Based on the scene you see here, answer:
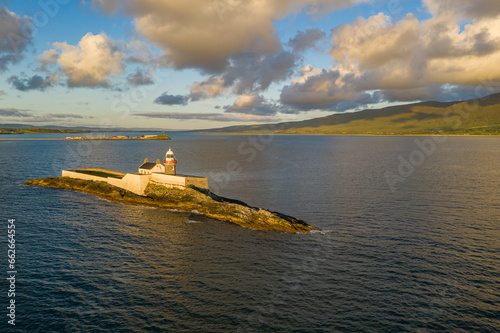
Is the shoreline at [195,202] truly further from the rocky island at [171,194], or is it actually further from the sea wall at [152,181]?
the sea wall at [152,181]

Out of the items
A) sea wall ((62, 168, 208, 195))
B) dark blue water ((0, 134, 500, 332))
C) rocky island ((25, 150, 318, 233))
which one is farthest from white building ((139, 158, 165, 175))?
dark blue water ((0, 134, 500, 332))

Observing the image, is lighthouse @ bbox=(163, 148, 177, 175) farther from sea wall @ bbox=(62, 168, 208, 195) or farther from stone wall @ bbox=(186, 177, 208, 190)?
stone wall @ bbox=(186, 177, 208, 190)

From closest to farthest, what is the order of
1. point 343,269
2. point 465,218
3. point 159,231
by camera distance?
point 343,269 → point 159,231 → point 465,218

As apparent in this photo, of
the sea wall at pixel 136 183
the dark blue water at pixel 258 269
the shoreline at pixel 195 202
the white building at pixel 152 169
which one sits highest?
the white building at pixel 152 169

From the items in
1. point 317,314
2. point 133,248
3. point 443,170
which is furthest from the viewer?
point 443,170

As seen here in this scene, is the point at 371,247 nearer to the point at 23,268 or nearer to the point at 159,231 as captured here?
the point at 159,231

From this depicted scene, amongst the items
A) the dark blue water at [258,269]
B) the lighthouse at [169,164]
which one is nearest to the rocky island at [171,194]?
the lighthouse at [169,164]

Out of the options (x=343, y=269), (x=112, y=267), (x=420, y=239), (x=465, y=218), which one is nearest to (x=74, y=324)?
(x=112, y=267)

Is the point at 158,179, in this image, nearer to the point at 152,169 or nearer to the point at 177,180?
the point at 152,169

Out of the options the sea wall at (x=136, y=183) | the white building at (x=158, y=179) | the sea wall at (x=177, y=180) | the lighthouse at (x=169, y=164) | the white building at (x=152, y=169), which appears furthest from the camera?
the white building at (x=152, y=169)
